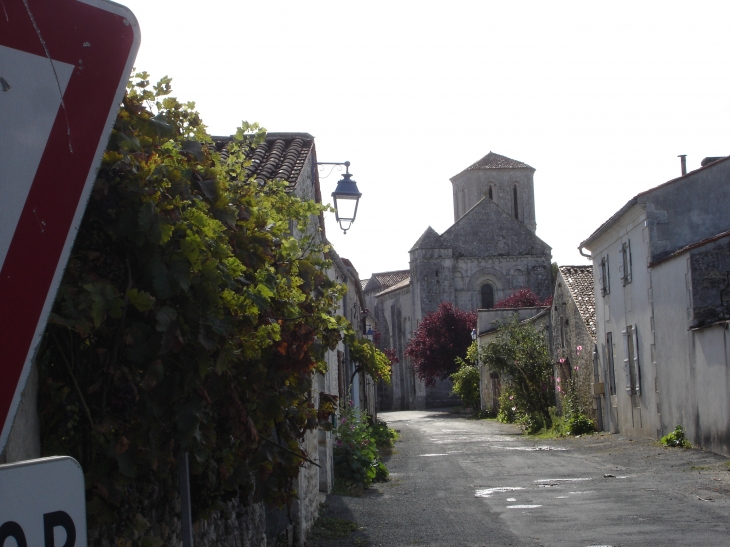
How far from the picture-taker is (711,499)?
10227mm

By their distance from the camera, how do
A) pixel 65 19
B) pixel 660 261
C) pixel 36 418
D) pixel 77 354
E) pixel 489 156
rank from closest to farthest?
pixel 65 19
pixel 36 418
pixel 77 354
pixel 660 261
pixel 489 156

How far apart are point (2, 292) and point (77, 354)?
2136 mm

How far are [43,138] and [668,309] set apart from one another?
697 inches

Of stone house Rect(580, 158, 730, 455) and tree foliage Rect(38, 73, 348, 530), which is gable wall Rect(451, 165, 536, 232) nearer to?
stone house Rect(580, 158, 730, 455)

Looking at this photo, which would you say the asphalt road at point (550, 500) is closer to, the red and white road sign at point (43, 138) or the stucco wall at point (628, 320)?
the stucco wall at point (628, 320)

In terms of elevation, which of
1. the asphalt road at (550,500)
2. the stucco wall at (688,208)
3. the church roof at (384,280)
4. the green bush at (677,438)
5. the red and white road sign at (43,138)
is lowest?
the asphalt road at (550,500)

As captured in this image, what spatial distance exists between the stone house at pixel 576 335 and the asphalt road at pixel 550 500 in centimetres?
613

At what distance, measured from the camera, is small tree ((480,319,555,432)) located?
92.4 ft

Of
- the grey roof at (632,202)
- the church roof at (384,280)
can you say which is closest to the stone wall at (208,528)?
the grey roof at (632,202)

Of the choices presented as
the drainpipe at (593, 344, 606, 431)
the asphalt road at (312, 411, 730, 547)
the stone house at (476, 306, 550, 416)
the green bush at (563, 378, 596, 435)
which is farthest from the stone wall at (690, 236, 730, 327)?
the stone house at (476, 306, 550, 416)

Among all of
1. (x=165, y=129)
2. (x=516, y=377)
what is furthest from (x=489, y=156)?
(x=165, y=129)

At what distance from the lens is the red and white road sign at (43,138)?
1224mm

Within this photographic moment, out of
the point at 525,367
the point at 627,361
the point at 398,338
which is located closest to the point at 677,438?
the point at 627,361

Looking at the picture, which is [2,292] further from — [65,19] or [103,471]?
[103,471]
